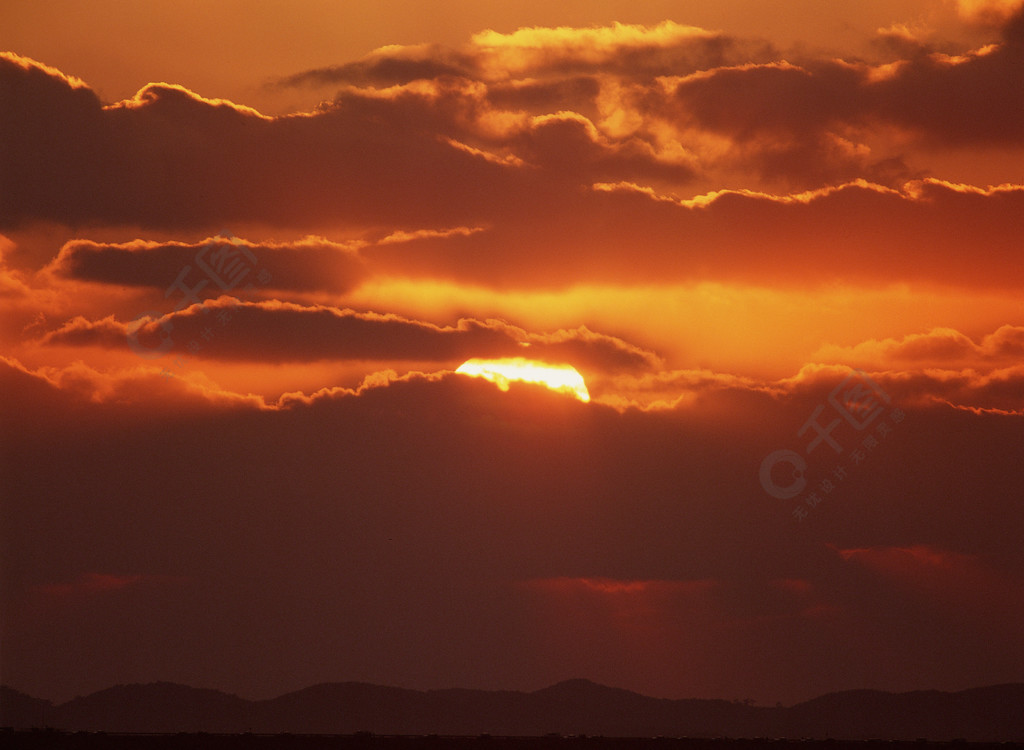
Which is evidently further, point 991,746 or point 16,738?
point 991,746

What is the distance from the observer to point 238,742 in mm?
93688

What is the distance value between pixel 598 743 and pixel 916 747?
24848 mm

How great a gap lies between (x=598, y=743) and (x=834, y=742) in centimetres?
2071

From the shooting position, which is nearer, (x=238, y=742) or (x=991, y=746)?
(x=238, y=742)

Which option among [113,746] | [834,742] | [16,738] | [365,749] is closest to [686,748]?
[834,742]

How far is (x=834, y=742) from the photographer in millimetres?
102062

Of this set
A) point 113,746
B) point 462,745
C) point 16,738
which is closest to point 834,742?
point 462,745

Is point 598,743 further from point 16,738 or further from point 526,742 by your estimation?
point 16,738

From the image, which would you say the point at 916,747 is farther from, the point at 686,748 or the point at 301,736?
the point at 301,736

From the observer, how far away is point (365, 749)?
303ft

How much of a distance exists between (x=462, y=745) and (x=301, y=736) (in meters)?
13.1

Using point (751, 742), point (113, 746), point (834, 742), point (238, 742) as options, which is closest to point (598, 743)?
point (751, 742)

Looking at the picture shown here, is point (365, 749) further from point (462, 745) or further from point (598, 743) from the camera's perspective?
point (598, 743)

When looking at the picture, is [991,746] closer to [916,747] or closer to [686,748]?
[916,747]
